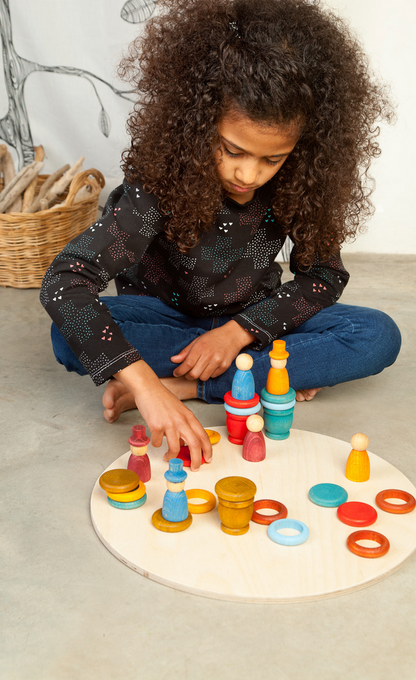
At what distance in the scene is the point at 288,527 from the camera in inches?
34.0

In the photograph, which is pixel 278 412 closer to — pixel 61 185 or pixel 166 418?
pixel 166 418

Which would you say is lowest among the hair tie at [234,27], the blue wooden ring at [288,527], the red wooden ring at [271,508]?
the red wooden ring at [271,508]

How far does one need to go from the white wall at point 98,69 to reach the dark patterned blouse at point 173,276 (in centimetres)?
117

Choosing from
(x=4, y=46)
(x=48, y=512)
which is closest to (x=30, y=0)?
(x=4, y=46)

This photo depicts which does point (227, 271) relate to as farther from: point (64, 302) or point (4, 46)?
point (4, 46)

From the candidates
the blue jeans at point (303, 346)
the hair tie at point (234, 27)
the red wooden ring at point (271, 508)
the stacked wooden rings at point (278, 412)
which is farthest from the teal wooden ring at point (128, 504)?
the hair tie at point (234, 27)

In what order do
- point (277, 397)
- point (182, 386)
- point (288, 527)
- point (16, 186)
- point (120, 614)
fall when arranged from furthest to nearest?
point (16, 186) → point (182, 386) → point (277, 397) → point (288, 527) → point (120, 614)

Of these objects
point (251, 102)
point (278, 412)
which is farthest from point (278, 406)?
point (251, 102)

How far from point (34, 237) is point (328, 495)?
4.61 ft

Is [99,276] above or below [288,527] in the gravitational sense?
above

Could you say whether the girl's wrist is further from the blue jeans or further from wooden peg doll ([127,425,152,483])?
wooden peg doll ([127,425,152,483])

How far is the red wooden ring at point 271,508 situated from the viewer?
0.87 metres

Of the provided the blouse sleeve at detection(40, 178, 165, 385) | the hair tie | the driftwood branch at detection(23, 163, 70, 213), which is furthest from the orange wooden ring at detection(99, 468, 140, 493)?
the driftwood branch at detection(23, 163, 70, 213)

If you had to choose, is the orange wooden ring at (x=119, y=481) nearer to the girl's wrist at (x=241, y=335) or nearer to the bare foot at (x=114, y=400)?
the bare foot at (x=114, y=400)
